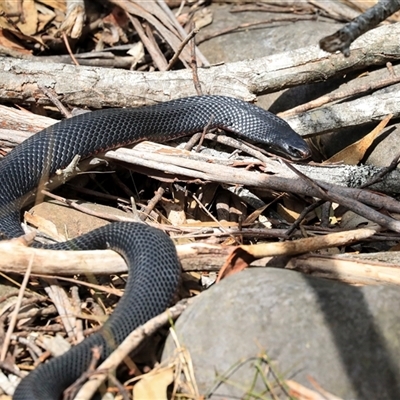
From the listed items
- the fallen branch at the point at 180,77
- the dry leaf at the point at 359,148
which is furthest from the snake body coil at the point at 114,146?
the dry leaf at the point at 359,148

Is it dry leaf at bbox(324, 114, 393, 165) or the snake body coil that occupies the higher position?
the snake body coil

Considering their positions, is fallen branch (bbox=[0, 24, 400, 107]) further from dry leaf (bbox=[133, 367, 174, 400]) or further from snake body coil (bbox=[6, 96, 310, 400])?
dry leaf (bbox=[133, 367, 174, 400])

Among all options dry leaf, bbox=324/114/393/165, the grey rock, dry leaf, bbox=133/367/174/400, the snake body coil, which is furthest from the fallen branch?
dry leaf, bbox=133/367/174/400

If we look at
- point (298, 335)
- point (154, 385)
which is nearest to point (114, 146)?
point (154, 385)

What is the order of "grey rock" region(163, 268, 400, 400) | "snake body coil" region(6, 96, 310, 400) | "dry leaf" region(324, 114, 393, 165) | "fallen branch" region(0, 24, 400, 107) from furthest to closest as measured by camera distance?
"dry leaf" region(324, 114, 393, 165)
"fallen branch" region(0, 24, 400, 107)
"snake body coil" region(6, 96, 310, 400)
"grey rock" region(163, 268, 400, 400)

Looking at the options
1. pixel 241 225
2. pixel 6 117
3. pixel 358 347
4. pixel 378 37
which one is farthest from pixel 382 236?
pixel 6 117
